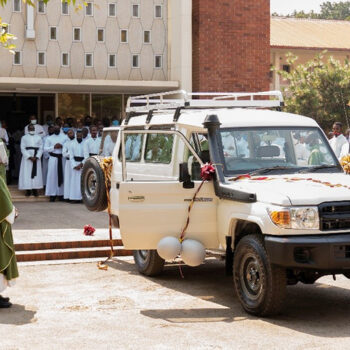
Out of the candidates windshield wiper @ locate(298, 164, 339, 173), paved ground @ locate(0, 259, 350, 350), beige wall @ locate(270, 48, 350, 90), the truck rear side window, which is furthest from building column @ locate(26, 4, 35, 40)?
beige wall @ locate(270, 48, 350, 90)

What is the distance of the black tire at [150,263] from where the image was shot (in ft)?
36.9

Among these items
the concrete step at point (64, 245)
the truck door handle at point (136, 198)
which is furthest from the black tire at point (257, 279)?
the concrete step at point (64, 245)

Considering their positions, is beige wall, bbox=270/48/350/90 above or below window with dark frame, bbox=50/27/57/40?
above

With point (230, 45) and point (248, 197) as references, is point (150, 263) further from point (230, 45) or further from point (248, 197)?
point (230, 45)

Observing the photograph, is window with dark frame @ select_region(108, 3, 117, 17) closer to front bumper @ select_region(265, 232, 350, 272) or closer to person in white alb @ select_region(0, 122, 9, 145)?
person in white alb @ select_region(0, 122, 9, 145)

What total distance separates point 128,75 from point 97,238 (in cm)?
1012

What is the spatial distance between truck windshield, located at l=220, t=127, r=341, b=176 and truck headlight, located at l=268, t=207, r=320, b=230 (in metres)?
1.35

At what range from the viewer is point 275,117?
34.4 feet

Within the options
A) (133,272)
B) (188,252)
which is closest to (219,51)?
(133,272)

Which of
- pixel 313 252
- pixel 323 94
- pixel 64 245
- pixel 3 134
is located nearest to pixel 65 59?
pixel 3 134

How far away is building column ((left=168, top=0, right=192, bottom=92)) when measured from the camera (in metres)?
23.2

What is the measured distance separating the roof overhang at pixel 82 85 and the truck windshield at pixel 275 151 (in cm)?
1278

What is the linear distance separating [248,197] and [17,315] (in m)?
2.72

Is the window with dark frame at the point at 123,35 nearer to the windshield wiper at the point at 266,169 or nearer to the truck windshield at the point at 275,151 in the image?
the truck windshield at the point at 275,151
